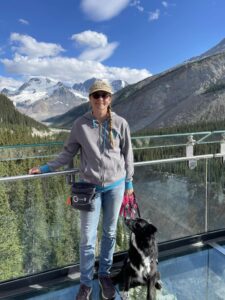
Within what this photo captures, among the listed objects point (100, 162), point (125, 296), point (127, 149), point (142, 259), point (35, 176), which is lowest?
point (125, 296)

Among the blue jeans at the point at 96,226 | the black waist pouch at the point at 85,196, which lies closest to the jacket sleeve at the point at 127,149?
the blue jeans at the point at 96,226

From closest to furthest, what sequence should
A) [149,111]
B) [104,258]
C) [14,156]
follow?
[104,258] → [14,156] → [149,111]

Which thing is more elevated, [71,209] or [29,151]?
[29,151]

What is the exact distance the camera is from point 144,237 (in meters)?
3.13

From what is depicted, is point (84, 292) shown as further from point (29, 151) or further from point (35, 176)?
point (29, 151)

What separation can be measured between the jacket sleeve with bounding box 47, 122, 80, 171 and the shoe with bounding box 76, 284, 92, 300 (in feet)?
3.69

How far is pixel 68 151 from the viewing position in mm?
3105

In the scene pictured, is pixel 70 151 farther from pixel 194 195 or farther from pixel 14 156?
pixel 194 195

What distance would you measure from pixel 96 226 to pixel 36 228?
4.25ft

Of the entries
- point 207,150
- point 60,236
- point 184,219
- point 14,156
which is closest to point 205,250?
point 184,219

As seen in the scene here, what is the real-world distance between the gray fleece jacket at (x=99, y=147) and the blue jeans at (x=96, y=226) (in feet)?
0.52

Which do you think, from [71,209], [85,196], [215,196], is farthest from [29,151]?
[215,196]

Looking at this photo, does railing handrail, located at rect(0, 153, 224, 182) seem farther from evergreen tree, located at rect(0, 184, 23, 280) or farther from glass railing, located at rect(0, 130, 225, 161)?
evergreen tree, located at rect(0, 184, 23, 280)

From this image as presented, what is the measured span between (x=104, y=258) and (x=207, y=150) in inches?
89.5
